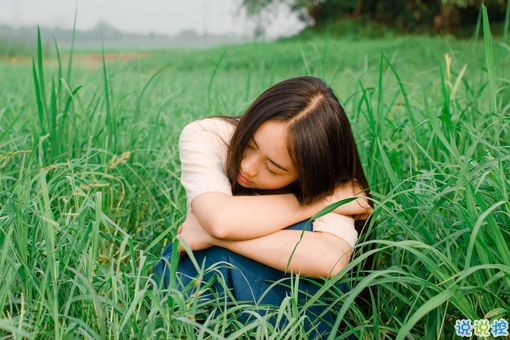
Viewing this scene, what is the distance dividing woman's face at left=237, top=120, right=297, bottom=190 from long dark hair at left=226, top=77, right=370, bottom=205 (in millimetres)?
17

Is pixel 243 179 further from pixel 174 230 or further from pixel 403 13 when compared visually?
pixel 403 13

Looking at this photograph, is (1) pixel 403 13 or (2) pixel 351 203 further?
(1) pixel 403 13

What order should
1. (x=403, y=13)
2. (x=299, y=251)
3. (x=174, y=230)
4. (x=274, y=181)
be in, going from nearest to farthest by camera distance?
(x=299, y=251) < (x=274, y=181) < (x=174, y=230) < (x=403, y=13)

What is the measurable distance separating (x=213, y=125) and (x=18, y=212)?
2.08 feet

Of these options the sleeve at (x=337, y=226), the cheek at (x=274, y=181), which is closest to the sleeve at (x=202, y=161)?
the cheek at (x=274, y=181)

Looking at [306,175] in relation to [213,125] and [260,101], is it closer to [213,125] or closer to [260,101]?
[260,101]

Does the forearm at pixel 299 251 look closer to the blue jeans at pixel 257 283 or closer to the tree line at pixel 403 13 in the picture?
the blue jeans at pixel 257 283

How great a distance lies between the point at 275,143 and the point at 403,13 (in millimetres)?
18129

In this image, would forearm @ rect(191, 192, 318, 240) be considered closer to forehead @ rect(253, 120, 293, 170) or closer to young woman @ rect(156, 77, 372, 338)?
young woman @ rect(156, 77, 372, 338)

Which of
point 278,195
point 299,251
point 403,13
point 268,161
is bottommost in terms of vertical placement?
point 299,251

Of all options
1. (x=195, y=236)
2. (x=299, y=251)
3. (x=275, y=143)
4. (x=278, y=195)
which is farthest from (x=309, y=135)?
(x=195, y=236)

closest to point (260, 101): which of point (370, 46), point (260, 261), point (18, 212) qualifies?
point (260, 261)

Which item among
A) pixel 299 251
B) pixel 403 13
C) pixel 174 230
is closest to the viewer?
pixel 299 251

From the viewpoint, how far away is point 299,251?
4.17 ft
